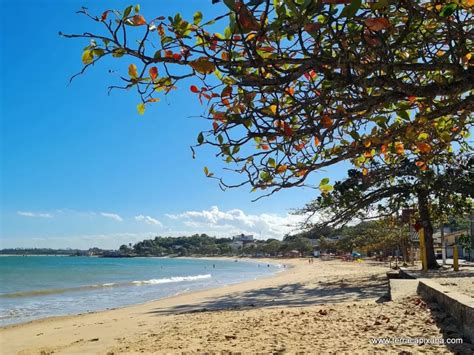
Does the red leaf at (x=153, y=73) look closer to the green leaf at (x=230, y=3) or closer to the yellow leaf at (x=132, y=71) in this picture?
the yellow leaf at (x=132, y=71)

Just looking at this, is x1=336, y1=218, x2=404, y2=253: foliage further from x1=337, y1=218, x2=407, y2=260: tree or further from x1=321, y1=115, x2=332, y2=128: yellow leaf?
x1=321, y1=115, x2=332, y2=128: yellow leaf

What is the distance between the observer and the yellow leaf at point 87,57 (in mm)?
2465

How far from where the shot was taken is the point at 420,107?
10.1 ft

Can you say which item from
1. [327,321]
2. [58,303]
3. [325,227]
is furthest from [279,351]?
[58,303]

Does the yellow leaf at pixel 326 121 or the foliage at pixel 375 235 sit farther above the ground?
the yellow leaf at pixel 326 121

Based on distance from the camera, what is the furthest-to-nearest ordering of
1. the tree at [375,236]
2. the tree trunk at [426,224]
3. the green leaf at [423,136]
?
the tree at [375,236]
the tree trunk at [426,224]
the green leaf at [423,136]

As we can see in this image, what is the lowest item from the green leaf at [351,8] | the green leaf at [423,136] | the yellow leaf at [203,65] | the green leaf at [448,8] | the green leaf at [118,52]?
the green leaf at [423,136]

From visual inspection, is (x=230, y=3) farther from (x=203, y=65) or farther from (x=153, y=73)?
(x=153, y=73)

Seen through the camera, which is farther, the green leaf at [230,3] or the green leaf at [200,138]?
the green leaf at [200,138]

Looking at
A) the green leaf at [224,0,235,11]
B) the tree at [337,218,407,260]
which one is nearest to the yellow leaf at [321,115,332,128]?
the green leaf at [224,0,235,11]

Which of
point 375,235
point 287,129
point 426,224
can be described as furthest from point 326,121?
point 375,235

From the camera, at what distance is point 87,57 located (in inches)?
97.8

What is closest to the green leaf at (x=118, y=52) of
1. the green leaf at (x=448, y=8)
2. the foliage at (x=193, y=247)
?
the green leaf at (x=448, y=8)

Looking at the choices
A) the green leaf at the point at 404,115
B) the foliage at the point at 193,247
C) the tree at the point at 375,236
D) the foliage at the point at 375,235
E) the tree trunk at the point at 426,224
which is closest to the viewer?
the green leaf at the point at 404,115
